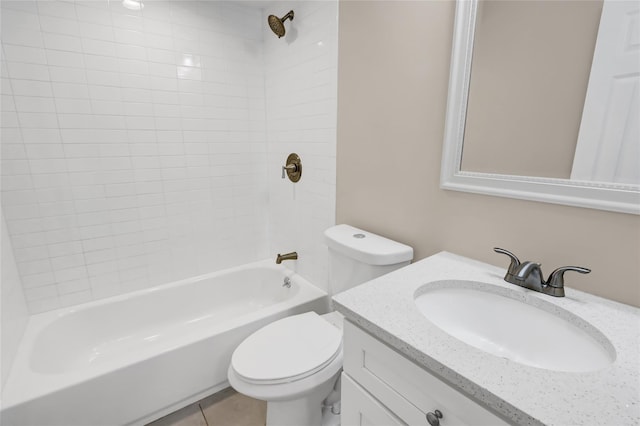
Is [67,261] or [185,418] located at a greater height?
Answer: [67,261]

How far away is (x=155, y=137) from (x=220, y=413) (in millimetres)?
1603

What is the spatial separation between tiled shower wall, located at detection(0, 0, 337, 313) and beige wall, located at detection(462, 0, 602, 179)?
2.54 feet

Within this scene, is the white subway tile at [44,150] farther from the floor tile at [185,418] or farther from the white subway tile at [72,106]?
the floor tile at [185,418]

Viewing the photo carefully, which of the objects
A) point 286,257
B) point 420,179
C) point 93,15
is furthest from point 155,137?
point 420,179

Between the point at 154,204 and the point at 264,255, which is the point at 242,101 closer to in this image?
the point at 154,204

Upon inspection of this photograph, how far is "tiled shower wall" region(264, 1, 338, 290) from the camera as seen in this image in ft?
5.28

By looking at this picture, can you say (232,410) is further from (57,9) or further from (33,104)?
(57,9)

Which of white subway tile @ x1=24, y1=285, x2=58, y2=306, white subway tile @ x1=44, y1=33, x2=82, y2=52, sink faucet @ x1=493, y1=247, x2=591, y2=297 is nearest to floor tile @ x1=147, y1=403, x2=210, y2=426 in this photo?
white subway tile @ x1=24, y1=285, x2=58, y2=306

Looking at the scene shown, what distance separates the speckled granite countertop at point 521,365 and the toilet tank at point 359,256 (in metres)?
0.29

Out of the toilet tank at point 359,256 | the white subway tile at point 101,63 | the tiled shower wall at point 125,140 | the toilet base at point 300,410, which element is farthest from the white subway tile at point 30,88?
the toilet base at point 300,410

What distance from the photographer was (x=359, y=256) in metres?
1.23

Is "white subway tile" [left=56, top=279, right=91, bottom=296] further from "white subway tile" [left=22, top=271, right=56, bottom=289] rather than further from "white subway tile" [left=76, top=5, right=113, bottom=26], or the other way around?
"white subway tile" [left=76, top=5, right=113, bottom=26]

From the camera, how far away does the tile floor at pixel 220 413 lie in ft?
4.86

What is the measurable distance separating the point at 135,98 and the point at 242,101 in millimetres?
653
